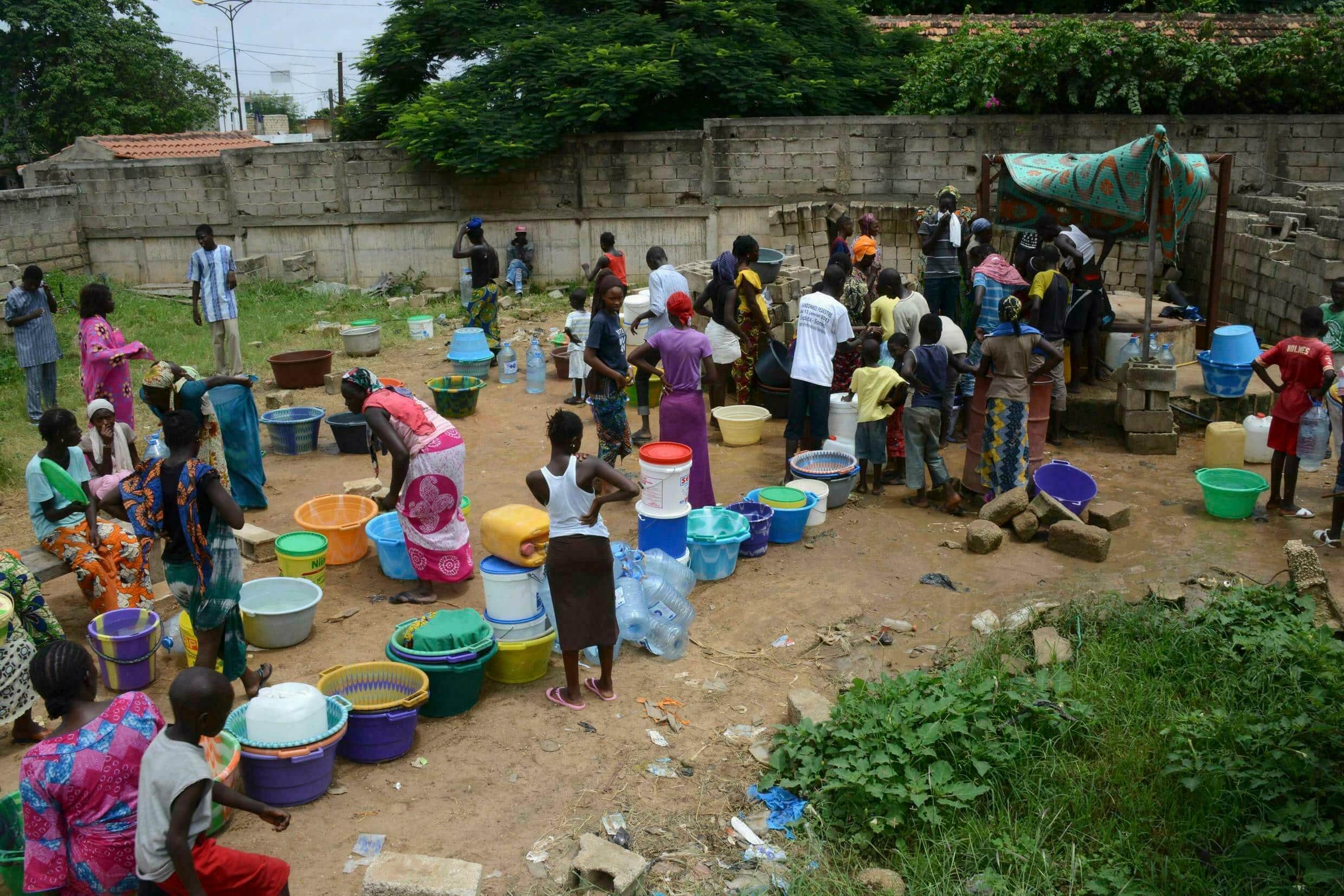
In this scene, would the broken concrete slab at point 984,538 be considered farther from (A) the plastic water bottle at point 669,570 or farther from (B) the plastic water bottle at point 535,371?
(B) the plastic water bottle at point 535,371

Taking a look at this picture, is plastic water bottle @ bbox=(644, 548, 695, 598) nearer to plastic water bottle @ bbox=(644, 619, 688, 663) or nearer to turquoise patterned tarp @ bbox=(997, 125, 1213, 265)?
A: plastic water bottle @ bbox=(644, 619, 688, 663)

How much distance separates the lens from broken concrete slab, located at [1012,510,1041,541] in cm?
759

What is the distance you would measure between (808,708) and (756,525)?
228 centimetres

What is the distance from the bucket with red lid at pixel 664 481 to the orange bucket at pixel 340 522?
2017 millimetres

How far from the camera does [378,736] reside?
4953 millimetres

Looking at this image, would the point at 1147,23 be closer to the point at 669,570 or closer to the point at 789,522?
the point at 789,522

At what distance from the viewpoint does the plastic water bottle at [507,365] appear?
39.9ft

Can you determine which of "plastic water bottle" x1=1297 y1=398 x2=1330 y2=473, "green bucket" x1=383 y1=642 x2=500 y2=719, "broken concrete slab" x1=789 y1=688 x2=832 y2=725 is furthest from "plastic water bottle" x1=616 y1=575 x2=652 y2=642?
"plastic water bottle" x1=1297 y1=398 x2=1330 y2=473

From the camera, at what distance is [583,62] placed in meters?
16.9

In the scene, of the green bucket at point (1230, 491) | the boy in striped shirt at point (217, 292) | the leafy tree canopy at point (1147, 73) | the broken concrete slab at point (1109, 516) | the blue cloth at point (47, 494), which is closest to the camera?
the blue cloth at point (47, 494)

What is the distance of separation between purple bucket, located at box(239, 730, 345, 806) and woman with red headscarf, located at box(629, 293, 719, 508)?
364 centimetres

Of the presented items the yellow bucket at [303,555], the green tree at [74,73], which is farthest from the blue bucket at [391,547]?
the green tree at [74,73]

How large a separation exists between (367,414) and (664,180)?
11794mm

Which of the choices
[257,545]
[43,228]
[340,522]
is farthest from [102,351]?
[43,228]
